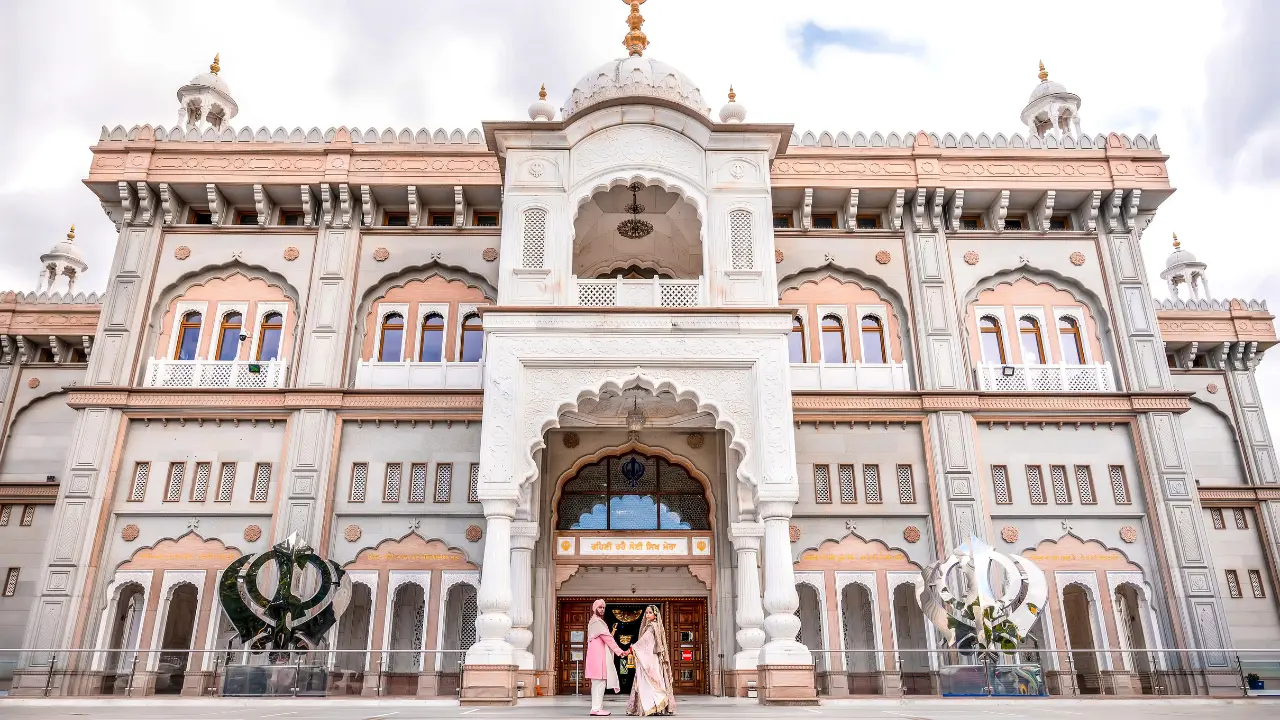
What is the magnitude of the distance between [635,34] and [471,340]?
672 cm

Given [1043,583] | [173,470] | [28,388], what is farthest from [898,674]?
[28,388]

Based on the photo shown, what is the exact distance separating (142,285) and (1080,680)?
64.5 feet

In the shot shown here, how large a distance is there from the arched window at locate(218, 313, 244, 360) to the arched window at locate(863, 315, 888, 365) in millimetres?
12488

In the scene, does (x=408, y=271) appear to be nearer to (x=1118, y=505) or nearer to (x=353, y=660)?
(x=353, y=660)

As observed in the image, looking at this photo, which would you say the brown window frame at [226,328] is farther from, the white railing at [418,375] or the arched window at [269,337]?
the white railing at [418,375]

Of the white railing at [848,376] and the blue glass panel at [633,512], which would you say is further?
the white railing at [848,376]

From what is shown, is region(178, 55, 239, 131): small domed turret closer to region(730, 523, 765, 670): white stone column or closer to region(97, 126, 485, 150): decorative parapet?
region(97, 126, 485, 150): decorative parapet

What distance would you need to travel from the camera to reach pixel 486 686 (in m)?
10.9

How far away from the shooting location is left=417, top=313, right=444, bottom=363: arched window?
17.1m

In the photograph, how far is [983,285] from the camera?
1767 cm

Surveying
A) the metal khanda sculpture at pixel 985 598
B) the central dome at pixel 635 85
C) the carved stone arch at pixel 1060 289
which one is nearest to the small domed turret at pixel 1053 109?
the carved stone arch at pixel 1060 289

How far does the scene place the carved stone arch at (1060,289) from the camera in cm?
1728

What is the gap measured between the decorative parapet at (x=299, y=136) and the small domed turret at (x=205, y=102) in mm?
1192

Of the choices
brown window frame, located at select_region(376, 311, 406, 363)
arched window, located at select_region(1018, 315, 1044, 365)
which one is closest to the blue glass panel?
brown window frame, located at select_region(376, 311, 406, 363)
